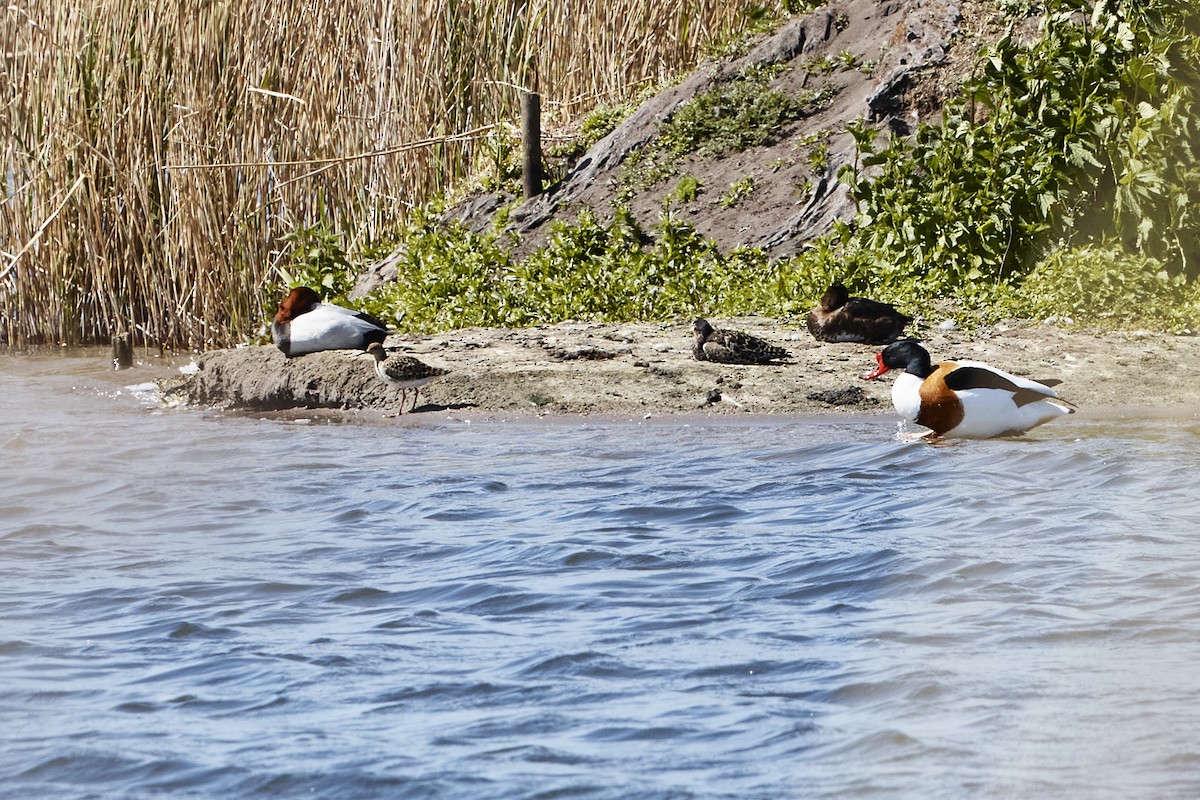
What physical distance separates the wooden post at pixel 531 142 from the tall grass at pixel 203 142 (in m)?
0.89

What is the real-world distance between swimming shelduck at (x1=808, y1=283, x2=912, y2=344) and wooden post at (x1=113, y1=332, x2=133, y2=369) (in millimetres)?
6442

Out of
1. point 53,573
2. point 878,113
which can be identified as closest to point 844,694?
point 53,573

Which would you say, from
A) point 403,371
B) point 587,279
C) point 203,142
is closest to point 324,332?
point 403,371

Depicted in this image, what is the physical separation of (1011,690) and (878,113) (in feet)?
32.0

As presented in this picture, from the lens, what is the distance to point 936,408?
7871mm

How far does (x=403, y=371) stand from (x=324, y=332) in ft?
4.02

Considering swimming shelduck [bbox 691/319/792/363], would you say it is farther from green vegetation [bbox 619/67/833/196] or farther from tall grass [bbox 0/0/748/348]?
tall grass [bbox 0/0/748/348]

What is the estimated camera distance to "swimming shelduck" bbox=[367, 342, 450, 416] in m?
9.59

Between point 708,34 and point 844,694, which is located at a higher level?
point 708,34

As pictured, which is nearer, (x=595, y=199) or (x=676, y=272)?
(x=676, y=272)

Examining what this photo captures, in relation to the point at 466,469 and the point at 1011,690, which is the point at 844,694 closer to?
the point at 1011,690

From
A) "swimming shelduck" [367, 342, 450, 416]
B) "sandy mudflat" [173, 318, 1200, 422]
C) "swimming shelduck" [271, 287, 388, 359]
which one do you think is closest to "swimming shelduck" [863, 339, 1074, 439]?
"sandy mudflat" [173, 318, 1200, 422]

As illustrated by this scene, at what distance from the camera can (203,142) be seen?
14.2m

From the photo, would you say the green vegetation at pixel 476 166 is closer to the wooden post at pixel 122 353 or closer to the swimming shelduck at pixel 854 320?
the swimming shelduck at pixel 854 320
